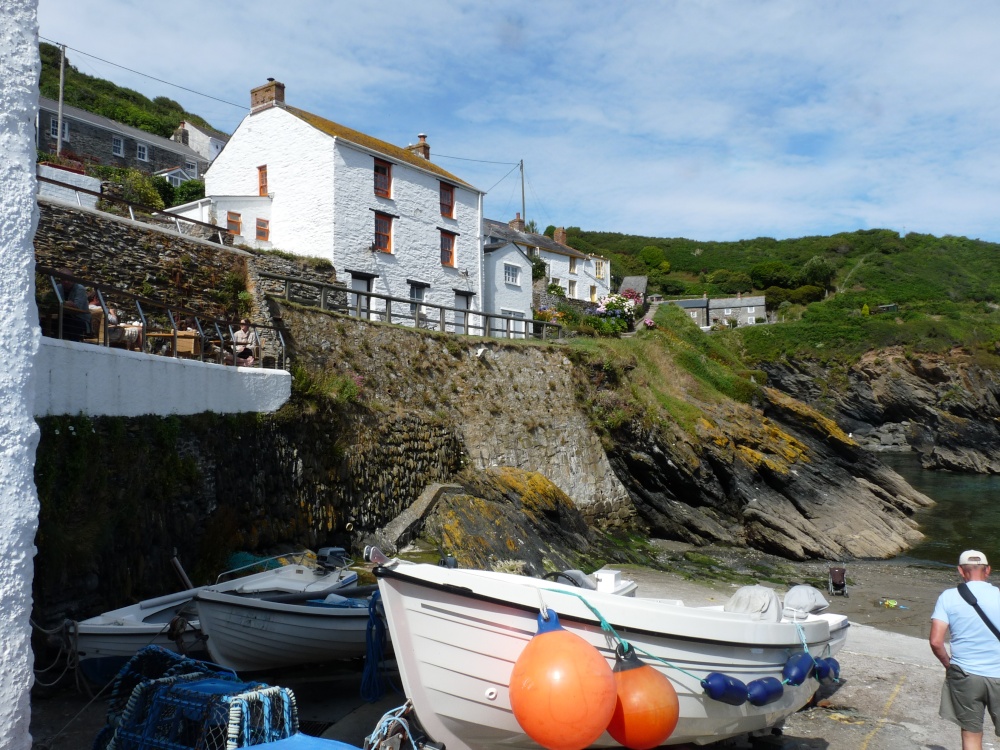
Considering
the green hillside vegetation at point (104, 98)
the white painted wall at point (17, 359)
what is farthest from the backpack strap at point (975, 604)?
the green hillside vegetation at point (104, 98)

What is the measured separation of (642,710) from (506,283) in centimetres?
2582

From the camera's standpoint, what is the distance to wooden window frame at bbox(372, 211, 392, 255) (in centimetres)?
2375

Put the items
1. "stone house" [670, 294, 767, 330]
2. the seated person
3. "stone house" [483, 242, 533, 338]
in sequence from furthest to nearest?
"stone house" [670, 294, 767, 330] → "stone house" [483, 242, 533, 338] → the seated person

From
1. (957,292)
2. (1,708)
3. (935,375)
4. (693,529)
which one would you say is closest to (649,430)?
(693,529)

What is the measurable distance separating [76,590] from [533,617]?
5.28 metres

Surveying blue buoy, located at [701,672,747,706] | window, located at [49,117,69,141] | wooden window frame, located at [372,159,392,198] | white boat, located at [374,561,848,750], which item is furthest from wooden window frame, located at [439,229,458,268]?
window, located at [49,117,69,141]

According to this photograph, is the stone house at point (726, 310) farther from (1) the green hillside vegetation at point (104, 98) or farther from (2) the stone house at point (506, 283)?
(1) the green hillside vegetation at point (104, 98)

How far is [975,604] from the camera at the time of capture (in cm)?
518

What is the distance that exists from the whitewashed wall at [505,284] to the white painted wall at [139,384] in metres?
17.6

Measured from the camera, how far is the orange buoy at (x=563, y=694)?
4.52 metres

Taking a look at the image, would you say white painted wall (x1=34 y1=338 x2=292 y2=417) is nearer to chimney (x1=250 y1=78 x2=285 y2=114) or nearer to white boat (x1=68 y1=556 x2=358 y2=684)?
white boat (x1=68 y1=556 x2=358 y2=684)

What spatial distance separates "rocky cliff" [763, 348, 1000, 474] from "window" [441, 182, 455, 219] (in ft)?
101

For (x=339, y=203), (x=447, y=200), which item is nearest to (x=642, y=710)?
(x=339, y=203)

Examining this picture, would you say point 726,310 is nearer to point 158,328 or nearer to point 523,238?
point 523,238
